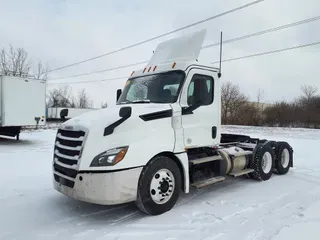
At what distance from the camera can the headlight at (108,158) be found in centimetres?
388

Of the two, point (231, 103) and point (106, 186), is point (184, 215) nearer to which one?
point (106, 186)

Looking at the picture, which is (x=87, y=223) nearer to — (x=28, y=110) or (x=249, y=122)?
(x=28, y=110)

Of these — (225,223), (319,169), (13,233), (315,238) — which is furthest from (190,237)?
(319,169)

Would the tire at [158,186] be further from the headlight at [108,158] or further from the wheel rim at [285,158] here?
the wheel rim at [285,158]

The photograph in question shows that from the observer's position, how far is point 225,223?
4113 millimetres

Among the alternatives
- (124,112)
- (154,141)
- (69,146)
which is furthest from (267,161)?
(69,146)

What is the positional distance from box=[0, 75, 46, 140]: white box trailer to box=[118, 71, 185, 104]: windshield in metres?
10.7

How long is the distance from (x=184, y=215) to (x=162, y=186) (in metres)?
0.62

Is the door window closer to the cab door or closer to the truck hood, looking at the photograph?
the cab door

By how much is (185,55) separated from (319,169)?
19.3ft

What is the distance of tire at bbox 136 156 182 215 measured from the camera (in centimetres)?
420

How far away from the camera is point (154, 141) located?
4.32m

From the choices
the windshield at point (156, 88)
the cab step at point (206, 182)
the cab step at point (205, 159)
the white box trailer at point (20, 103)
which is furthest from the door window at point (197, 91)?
the white box trailer at point (20, 103)

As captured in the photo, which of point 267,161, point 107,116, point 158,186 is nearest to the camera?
point 107,116
